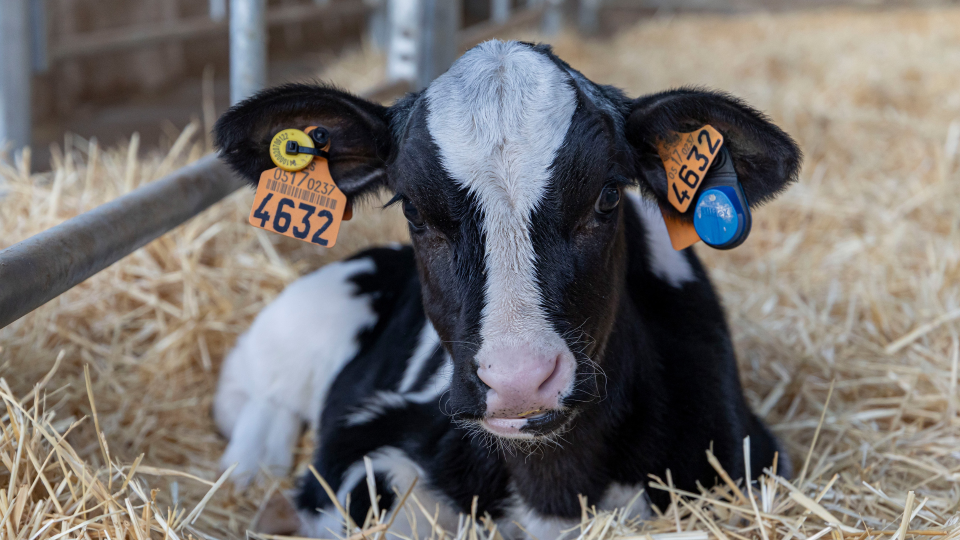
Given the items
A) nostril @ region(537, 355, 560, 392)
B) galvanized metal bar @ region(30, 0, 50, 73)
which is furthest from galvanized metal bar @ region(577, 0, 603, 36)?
nostril @ region(537, 355, 560, 392)

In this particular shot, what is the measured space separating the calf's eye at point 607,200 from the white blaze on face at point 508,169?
146mm

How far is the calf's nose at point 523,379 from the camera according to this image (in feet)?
5.06

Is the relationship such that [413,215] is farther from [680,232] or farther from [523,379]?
[680,232]

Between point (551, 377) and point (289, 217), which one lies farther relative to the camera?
point (289, 217)

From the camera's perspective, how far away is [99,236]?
204 centimetres

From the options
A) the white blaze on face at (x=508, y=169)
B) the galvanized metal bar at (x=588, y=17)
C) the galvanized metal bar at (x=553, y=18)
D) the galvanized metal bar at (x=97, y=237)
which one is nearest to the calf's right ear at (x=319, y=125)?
the white blaze on face at (x=508, y=169)

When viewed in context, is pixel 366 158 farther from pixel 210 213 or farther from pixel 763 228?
pixel 763 228

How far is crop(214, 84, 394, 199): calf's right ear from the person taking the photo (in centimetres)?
197

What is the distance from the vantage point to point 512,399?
1557 mm

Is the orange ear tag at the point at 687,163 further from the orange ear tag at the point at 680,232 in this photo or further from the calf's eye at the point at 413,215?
the calf's eye at the point at 413,215

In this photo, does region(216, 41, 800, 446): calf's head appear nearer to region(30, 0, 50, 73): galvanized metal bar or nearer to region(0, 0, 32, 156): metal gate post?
region(0, 0, 32, 156): metal gate post

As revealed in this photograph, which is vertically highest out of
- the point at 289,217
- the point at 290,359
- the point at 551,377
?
the point at 289,217

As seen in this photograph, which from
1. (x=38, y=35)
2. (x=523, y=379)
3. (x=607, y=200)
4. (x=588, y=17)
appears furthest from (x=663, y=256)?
(x=588, y=17)

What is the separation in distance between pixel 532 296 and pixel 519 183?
0.25 meters
